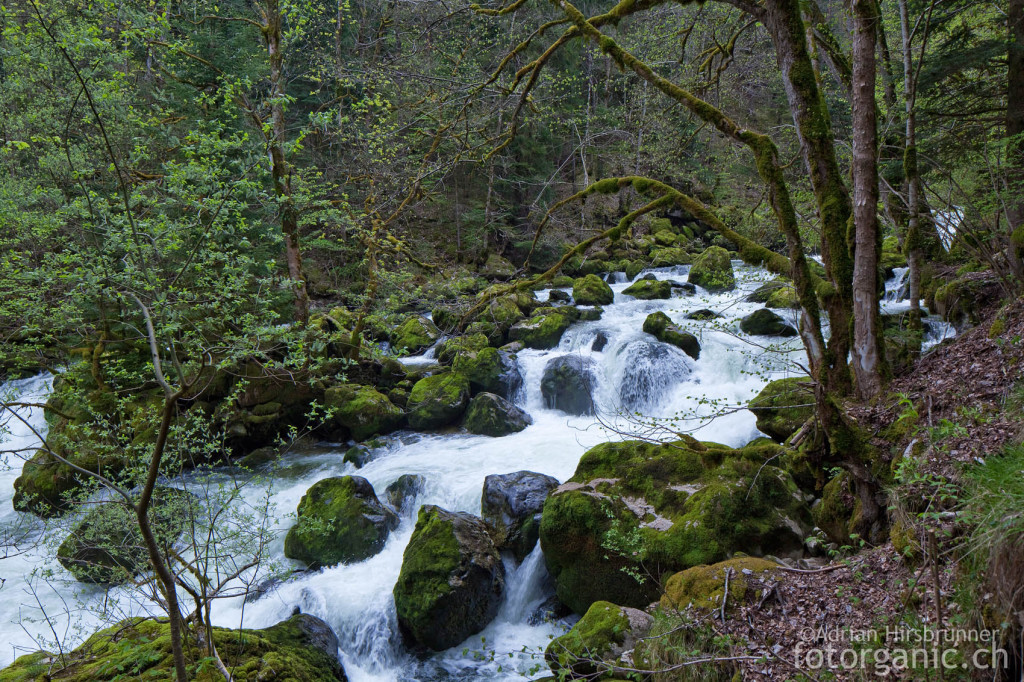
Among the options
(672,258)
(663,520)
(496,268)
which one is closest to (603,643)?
(663,520)

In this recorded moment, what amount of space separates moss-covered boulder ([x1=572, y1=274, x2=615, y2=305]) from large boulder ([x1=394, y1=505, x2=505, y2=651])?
1056cm

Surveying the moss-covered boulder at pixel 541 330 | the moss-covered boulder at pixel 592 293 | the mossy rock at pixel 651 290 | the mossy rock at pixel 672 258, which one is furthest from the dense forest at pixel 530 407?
the mossy rock at pixel 672 258

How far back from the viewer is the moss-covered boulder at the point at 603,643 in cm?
441

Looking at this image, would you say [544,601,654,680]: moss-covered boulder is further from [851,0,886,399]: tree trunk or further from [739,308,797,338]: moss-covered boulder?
[739,308,797,338]: moss-covered boulder

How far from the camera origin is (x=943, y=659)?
2758 mm

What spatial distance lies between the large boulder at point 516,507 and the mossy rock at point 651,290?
31.9ft

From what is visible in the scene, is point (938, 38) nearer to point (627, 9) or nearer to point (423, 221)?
point (627, 9)

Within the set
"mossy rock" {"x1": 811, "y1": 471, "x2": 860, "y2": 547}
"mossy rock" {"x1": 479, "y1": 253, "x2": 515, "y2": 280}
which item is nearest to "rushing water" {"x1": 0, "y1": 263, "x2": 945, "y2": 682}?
"mossy rock" {"x1": 811, "y1": 471, "x2": 860, "y2": 547}

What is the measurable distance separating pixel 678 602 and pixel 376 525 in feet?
14.5

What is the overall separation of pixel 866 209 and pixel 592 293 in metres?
11.8

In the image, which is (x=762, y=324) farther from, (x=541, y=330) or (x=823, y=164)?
(x=823, y=164)

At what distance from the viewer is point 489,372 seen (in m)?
11.7

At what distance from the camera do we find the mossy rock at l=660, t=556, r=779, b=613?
4258mm

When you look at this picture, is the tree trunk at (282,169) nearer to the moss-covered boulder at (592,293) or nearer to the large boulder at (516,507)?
the large boulder at (516,507)
